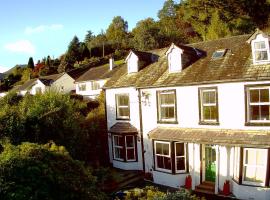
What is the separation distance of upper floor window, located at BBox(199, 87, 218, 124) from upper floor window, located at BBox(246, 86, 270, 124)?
78.8 inches

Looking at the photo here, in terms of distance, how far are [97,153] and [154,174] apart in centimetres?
619

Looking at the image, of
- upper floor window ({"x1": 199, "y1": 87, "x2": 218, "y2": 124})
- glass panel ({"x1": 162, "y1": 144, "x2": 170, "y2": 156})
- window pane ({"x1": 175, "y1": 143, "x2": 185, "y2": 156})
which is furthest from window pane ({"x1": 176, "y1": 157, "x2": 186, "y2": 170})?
upper floor window ({"x1": 199, "y1": 87, "x2": 218, "y2": 124})

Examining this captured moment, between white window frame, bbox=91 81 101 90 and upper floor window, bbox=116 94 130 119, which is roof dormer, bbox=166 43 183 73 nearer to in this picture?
upper floor window, bbox=116 94 130 119

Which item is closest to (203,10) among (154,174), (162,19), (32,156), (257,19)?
(257,19)

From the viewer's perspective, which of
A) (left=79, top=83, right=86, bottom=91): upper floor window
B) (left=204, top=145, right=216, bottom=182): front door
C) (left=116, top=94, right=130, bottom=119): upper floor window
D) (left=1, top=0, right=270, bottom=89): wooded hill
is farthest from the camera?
(left=79, top=83, right=86, bottom=91): upper floor window

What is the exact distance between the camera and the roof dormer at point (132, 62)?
2588 centimetres

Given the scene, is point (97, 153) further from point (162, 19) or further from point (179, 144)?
point (162, 19)

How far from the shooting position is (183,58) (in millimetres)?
22594

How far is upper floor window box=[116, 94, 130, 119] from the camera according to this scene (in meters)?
25.5

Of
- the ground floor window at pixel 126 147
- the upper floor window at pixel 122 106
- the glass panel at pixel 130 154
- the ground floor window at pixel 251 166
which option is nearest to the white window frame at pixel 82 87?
the upper floor window at pixel 122 106

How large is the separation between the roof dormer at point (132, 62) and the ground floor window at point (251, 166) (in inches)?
421

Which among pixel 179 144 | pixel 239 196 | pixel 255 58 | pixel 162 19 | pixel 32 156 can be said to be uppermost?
pixel 162 19

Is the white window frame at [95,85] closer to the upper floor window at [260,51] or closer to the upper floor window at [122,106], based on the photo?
the upper floor window at [122,106]

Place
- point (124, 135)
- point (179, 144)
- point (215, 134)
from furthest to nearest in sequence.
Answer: point (124, 135) < point (179, 144) < point (215, 134)
